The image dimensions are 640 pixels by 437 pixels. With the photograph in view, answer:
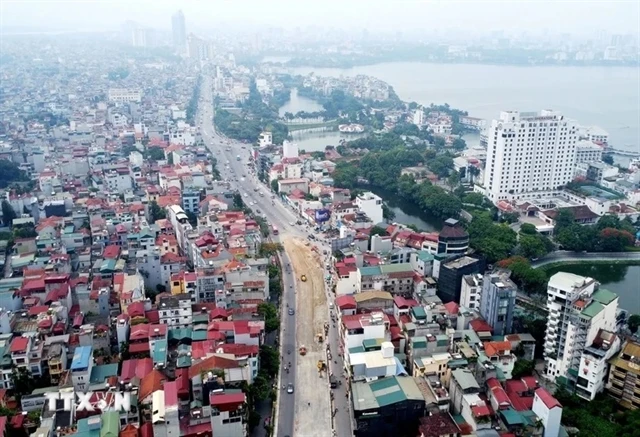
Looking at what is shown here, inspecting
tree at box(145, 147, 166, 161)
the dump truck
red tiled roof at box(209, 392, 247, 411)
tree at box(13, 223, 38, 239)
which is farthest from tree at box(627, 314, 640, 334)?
tree at box(145, 147, 166, 161)

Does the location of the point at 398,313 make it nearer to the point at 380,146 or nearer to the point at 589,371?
the point at 589,371

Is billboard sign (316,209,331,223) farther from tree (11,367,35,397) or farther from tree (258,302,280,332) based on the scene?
tree (11,367,35,397)

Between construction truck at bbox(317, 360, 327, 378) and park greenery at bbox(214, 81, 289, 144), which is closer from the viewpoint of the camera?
construction truck at bbox(317, 360, 327, 378)

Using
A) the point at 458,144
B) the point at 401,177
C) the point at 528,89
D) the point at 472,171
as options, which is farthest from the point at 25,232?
the point at 528,89

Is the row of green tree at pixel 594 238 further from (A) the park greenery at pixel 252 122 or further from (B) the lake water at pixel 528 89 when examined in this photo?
(B) the lake water at pixel 528 89

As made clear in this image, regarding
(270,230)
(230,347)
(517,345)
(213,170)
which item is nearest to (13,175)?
(213,170)

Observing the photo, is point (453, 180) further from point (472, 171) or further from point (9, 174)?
point (9, 174)
